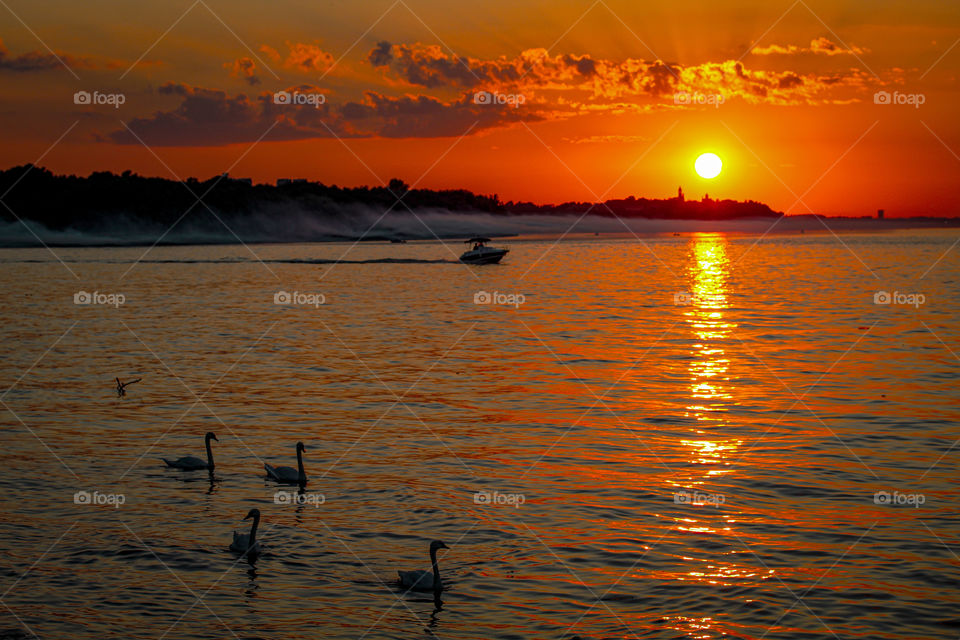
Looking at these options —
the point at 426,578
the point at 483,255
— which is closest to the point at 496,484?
the point at 426,578

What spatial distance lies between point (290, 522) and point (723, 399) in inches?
567

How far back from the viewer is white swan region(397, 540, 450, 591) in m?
13.1

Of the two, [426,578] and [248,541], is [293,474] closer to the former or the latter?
[248,541]

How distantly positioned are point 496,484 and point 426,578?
5041mm

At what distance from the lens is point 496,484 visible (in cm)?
1816

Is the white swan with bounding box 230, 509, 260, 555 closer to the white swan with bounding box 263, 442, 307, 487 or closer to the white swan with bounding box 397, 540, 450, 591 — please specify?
the white swan with bounding box 397, 540, 450, 591

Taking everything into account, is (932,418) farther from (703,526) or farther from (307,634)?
(307,634)

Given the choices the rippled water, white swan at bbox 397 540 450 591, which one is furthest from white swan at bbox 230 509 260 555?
white swan at bbox 397 540 450 591

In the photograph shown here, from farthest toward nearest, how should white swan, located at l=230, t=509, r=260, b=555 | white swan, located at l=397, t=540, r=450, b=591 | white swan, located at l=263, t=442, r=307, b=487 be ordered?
white swan, located at l=263, t=442, r=307, b=487
white swan, located at l=230, t=509, r=260, b=555
white swan, located at l=397, t=540, r=450, b=591

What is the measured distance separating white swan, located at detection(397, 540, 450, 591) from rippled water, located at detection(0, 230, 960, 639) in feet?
0.83

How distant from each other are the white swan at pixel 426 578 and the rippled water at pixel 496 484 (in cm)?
25

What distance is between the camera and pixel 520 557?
14523 millimetres

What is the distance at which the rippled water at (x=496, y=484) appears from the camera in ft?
41.8

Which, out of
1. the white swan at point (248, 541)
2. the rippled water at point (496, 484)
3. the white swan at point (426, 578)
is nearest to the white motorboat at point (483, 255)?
the rippled water at point (496, 484)
